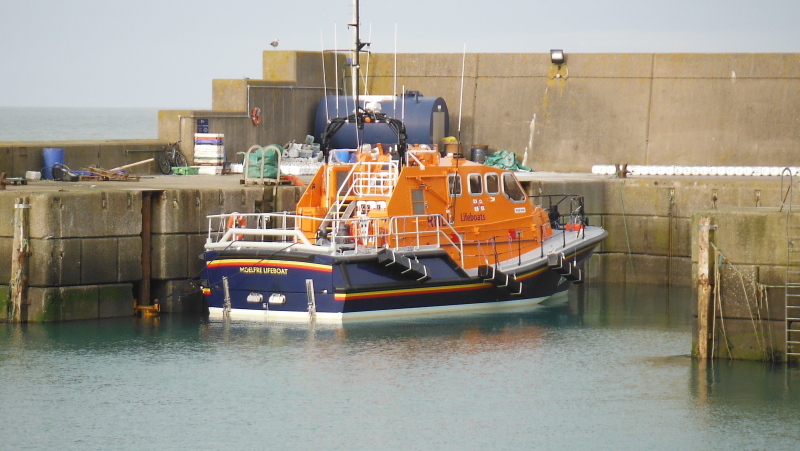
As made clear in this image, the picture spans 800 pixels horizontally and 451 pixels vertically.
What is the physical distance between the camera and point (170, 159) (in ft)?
76.5

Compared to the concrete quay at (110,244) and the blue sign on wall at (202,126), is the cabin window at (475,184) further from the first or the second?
the blue sign on wall at (202,126)

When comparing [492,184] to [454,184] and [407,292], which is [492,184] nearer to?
[454,184]

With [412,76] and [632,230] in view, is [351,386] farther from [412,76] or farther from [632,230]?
[412,76]

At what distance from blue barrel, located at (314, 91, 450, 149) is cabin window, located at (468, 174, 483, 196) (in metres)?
7.14

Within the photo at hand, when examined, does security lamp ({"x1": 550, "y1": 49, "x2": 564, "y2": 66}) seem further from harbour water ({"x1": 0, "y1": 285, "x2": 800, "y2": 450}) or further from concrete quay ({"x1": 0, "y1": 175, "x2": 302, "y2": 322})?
harbour water ({"x1": 0, "y1": 285, "x2": 800, "y2": 450})

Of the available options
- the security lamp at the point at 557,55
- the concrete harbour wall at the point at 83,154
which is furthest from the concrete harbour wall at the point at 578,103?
the concrete harbour wall at the point at 83,154

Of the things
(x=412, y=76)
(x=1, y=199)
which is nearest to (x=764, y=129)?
(x=412, y=76)

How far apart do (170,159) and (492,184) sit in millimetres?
7176

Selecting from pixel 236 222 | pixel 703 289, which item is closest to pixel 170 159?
pixel 236 222

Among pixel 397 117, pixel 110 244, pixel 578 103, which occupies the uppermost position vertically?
pixel 578 103

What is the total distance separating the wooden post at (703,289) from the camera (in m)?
13.9

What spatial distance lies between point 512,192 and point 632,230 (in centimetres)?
455

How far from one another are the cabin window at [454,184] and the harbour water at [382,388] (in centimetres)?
175

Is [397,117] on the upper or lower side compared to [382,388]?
upper
